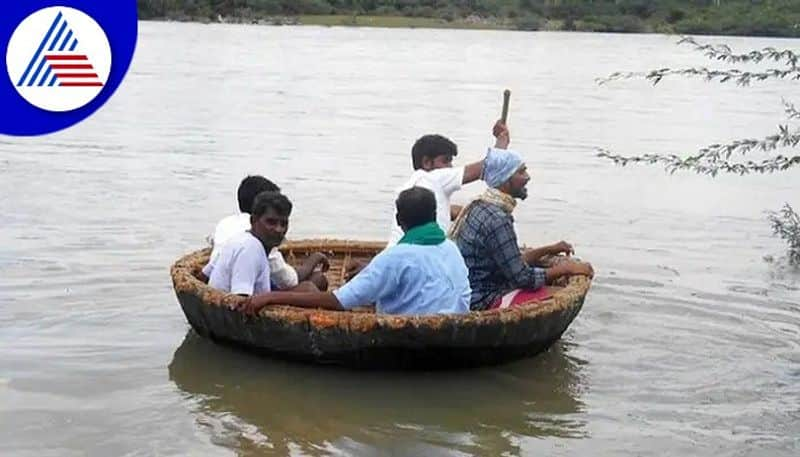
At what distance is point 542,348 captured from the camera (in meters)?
6.17

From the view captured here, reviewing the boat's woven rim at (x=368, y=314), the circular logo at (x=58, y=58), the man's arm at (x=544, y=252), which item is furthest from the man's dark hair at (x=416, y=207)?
the circular logo at (x=58, y=58)

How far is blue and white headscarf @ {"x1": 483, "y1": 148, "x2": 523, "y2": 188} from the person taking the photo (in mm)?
5793

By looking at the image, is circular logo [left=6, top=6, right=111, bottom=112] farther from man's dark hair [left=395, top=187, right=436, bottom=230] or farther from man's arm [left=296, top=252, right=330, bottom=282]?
man's dark hair [left=395, top=187, right=436, bottom=230]

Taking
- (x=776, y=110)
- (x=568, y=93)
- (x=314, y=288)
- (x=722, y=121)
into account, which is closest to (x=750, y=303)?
(x=314, y=288)

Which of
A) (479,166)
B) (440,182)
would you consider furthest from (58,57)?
(479,166)

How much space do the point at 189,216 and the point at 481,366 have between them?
549 cm

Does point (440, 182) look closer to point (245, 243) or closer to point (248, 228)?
point (248, 228)

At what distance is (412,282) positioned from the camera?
5488 millimetres

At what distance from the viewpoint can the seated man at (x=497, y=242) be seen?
5.84 metres

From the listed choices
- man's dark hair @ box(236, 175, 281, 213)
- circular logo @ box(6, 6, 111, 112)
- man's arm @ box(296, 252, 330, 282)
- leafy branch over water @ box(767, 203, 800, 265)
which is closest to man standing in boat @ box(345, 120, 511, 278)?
man's arm @ box(296, 252, 330, 282)

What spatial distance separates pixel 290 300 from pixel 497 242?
1.10 m

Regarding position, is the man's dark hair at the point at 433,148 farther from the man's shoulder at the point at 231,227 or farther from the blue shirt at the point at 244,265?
the blue shirt at the point at 244,265

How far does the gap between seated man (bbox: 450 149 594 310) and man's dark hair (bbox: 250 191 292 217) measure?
96 centimetres

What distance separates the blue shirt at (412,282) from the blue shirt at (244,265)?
19.8 inches
